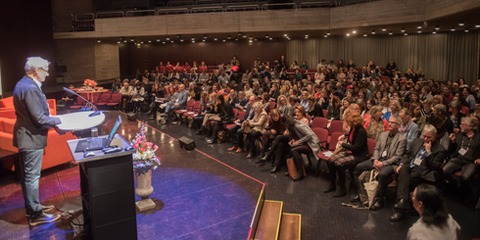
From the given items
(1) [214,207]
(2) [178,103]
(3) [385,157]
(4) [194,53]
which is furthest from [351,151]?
(4) [194,53]

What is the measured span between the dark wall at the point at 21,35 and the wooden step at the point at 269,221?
1523 cm

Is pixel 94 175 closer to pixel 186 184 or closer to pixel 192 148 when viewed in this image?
pixel 186 184

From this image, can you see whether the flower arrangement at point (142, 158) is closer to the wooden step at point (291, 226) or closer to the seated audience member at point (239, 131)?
the wooden step at point (291, 226)

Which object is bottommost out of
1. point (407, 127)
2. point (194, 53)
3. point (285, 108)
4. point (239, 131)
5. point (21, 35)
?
point (239, 131)

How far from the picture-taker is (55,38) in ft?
64.0

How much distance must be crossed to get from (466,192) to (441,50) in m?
13.3

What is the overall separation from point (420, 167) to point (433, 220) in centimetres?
325

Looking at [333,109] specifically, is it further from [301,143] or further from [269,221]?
[269,221]

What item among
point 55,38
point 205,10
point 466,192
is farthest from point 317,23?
point 55,38

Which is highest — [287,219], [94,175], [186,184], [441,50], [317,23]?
[317,23]

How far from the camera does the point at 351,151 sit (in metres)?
5.84

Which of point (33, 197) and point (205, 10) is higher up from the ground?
point (205, 10)

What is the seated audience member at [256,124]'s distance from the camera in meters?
7.75

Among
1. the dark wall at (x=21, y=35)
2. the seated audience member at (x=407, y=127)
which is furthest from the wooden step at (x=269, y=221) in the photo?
the dark wall at (x=21, y=35)
